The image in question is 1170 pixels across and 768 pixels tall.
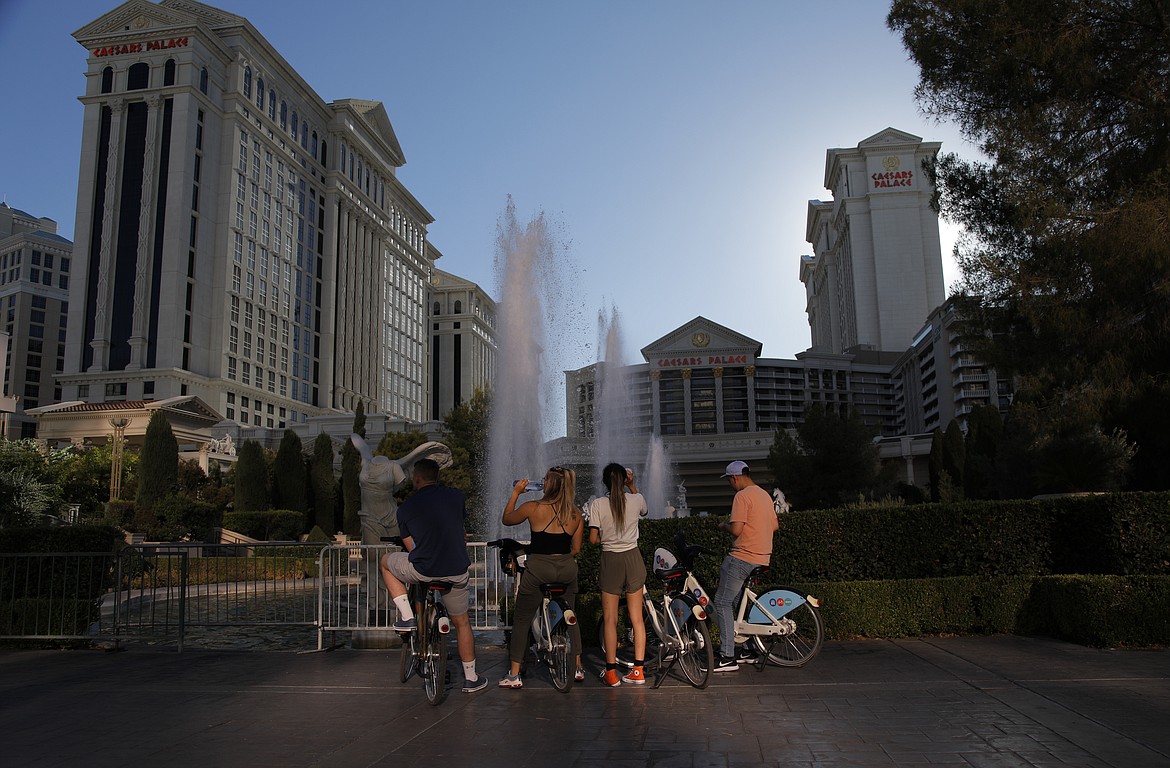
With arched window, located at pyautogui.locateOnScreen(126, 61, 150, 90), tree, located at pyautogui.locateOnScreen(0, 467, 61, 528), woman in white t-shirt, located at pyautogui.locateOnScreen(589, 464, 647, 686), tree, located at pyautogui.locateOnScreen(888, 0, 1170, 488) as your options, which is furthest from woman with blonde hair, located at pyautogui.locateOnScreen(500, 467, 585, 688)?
arched window, located at pyautogui.locateOnScreen(126, 61, 150, 90)

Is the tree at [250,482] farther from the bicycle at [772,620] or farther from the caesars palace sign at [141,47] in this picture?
the caesars palace sign at [141,47]

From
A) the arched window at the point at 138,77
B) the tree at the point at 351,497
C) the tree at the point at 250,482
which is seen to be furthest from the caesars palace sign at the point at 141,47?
the tree at the point at 250,482

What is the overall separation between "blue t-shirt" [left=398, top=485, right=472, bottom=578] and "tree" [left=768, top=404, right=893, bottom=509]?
35035 millimetres

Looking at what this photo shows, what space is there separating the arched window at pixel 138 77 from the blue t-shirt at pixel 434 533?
8565 cm

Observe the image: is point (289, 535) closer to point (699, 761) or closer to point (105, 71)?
point (699, 761)

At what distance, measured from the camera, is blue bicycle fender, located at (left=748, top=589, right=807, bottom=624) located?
7.77 metres

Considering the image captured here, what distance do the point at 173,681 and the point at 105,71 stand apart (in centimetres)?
8847

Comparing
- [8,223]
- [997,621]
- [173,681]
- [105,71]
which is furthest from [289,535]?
[8,223]

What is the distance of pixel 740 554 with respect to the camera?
7621mm

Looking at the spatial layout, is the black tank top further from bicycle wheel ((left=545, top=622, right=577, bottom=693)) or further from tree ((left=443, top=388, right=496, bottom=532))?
tree ((left=443, top=388, right=496, bottom=532))

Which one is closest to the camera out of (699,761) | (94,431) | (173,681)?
(699,761)

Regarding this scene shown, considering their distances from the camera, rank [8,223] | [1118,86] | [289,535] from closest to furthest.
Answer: [1118,86], [289,535], [8,223]

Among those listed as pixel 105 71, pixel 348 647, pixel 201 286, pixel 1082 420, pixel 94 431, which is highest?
pixel 105 71

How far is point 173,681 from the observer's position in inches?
313
